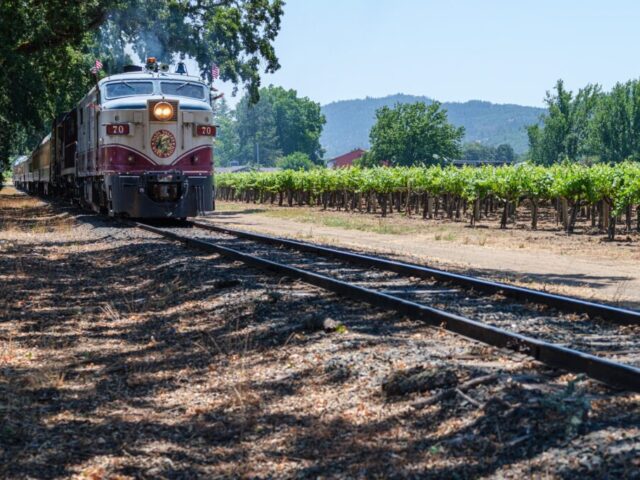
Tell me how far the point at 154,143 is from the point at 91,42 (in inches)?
757

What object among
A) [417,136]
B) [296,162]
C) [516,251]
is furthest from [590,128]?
[516,251]

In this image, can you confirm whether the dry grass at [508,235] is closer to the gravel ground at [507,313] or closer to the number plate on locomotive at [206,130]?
the number plate on locomotive at [206,130]

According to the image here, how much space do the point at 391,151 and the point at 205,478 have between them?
118m

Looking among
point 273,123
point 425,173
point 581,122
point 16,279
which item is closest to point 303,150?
point 273,123

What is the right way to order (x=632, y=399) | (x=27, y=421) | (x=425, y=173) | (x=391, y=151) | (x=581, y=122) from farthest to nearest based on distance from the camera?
(x=391, y=151), (x=581, y=122), (x=425, y=173), (x=27, y=421), (x=632, y=399)

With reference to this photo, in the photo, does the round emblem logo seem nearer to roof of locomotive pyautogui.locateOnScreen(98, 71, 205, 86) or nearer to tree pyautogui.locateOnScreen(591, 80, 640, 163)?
roof of locomotive pyautogui.locateOnScreen(98, 71, 205, 86)

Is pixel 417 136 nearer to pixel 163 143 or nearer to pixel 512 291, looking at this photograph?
pixel 163 143

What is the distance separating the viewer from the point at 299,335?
754 cm

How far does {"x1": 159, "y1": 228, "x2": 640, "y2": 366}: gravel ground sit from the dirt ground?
198cm

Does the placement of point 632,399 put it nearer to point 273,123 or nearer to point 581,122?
point 581,122

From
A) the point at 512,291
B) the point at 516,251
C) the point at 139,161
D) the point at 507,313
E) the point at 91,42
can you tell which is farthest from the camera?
the point at 91,42

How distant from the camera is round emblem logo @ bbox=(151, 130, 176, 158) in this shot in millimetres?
20531

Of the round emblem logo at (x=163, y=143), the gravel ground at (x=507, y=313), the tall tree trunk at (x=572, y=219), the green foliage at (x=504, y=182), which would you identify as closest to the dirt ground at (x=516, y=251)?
the tall tree trunk at (x=572, y=219)

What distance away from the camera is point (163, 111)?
67.4 ft
